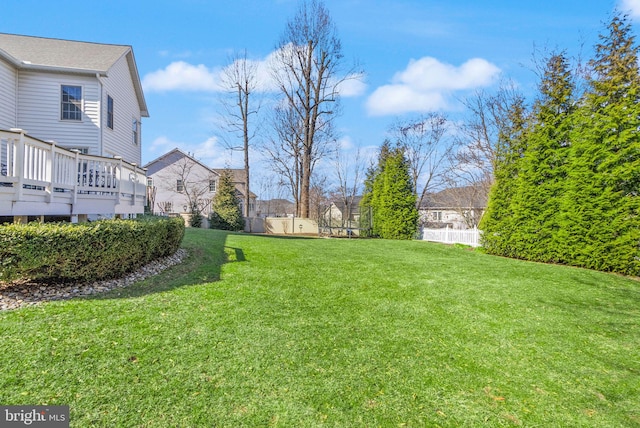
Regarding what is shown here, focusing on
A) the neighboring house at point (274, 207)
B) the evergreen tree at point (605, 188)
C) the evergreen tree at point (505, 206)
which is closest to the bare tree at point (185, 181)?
the neighboring house at point (274, 207)

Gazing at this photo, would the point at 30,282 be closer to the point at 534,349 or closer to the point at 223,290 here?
the point at 223,290

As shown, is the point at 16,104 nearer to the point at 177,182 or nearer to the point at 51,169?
the point at 51,169

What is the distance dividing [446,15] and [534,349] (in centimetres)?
850

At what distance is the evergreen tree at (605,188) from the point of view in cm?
785

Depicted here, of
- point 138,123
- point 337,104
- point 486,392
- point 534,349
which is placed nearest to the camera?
point 486,392

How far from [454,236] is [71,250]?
14.8m

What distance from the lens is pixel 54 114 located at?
36.1 ft

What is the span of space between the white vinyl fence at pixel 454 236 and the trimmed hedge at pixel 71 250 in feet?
42.6

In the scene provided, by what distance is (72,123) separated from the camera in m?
11.1

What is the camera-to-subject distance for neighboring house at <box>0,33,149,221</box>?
17.1ft

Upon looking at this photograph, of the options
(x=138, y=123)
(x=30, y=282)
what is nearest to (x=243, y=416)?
(x=30, y=282)

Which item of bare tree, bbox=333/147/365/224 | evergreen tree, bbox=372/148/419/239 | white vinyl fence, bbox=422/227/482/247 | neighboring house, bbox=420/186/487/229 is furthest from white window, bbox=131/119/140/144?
bare tree, bbox=333/147/365/224

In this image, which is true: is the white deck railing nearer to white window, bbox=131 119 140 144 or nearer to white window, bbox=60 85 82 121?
white window, bbox=60 85 82 121

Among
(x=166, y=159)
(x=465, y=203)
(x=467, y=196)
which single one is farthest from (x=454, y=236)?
(x=166, y=159)
